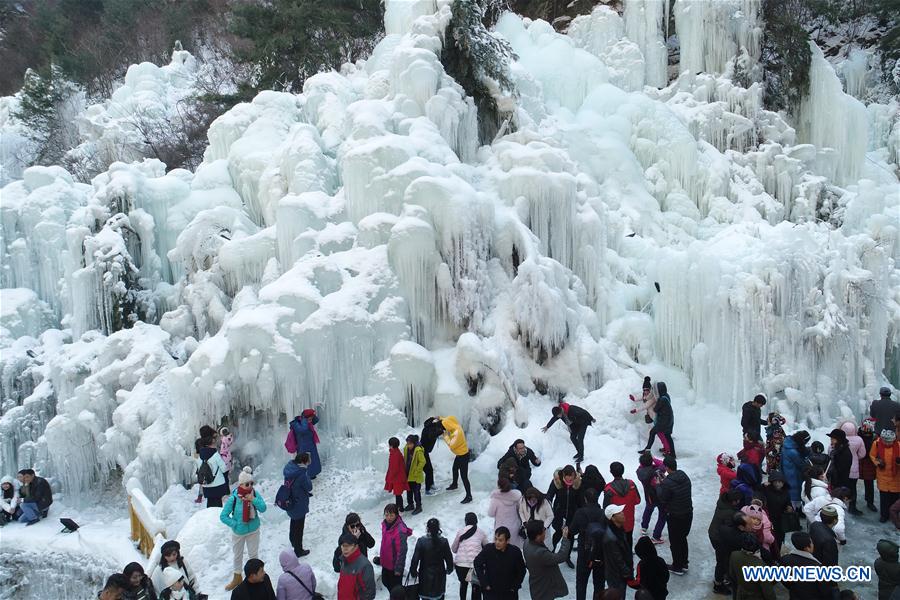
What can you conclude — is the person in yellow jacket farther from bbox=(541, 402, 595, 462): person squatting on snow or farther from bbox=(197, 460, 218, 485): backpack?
bbox=(197, 460, 218, 485): backpack

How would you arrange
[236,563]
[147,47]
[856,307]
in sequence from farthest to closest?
[147,47] < [856,307] < [236,563]

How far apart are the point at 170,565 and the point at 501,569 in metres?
3.33

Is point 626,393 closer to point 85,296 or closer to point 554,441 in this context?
point 554,441

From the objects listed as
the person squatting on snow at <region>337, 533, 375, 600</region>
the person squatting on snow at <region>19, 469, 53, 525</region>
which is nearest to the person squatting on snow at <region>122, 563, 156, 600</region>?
the person squatting on snow at <region>337, 533, 375, 600</region>

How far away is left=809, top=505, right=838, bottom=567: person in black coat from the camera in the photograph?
18.6 feet

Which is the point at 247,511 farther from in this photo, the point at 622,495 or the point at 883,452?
the point at 883,452

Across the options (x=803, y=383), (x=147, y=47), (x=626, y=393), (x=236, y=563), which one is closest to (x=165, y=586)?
(x=236, y=563)

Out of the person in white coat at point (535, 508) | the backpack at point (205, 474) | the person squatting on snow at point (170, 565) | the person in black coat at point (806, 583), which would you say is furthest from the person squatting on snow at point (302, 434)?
the person in black coat at point (806, 583)

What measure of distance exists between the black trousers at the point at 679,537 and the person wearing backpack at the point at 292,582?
371cm

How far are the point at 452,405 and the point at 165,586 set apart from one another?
5076mm

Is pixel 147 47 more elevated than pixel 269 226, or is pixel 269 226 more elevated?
pixel 147 47

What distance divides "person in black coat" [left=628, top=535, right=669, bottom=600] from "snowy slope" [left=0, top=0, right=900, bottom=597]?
2283 mm

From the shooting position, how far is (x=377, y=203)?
39.0ft

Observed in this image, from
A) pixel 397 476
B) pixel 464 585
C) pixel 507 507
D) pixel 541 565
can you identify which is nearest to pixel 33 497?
pixel 397 476
